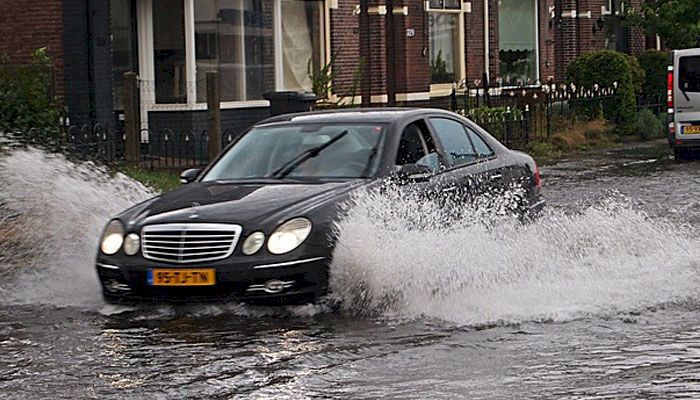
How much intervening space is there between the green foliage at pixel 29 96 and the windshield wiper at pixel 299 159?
32.1 ft

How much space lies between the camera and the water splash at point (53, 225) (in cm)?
1195

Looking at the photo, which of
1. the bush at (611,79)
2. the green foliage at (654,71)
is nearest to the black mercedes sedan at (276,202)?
the bush at (611,79)

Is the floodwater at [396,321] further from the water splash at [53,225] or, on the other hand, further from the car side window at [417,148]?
the car side window at [417,148]

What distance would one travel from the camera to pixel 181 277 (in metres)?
10.1

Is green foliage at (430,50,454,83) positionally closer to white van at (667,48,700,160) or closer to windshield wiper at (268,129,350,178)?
white van at (667,48,700,160)

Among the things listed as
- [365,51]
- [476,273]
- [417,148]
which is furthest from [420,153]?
[365,51]

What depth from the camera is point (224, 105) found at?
24.7 metres

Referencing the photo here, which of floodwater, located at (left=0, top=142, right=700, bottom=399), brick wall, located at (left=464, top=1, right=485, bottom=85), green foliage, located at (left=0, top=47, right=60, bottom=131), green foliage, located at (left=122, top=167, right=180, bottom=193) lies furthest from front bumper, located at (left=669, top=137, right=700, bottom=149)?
floodwater, located at (left=0, top=142, right=700, bottom=399)

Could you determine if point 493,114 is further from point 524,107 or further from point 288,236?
point 288,236

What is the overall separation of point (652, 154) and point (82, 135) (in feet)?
40.6

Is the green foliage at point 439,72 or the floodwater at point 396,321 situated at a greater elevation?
the green foliage at point 439,72

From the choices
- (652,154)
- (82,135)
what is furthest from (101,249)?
(652,154)

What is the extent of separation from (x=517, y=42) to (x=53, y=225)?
75.8 feet

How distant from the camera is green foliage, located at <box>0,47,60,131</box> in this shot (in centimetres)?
2075
